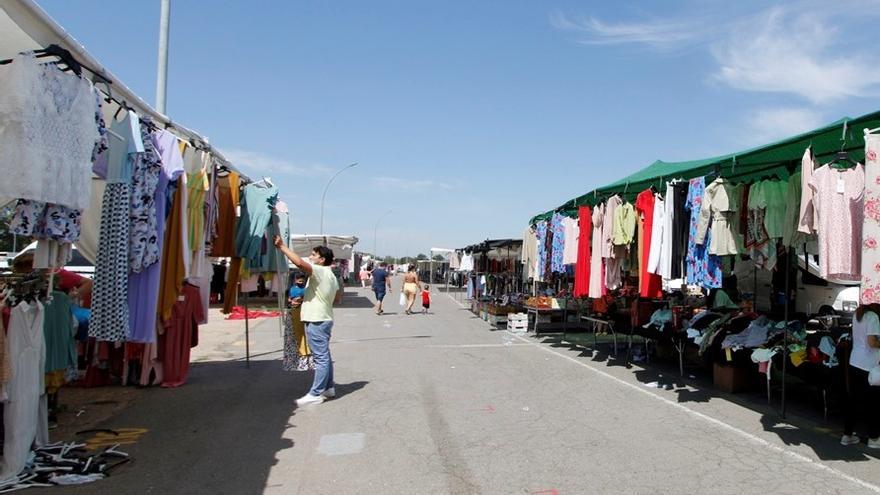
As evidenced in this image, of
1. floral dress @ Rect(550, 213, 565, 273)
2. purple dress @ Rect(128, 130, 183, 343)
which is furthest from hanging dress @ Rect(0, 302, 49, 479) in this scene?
floral dress @ Rect(550, 213, 565, 273)

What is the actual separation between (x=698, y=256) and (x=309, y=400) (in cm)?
515

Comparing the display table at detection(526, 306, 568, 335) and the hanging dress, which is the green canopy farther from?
the hanging dress

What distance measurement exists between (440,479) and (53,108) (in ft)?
12.6

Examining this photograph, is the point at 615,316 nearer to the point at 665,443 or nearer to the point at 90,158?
the point at 665,443

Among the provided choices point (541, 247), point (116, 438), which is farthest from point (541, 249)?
point (116, 438)

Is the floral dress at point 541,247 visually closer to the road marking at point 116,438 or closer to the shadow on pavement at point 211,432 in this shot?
the shadow on pavement at point 211,432

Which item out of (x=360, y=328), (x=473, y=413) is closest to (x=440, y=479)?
(x=473, y=413)

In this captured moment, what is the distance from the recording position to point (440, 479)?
14.8ft

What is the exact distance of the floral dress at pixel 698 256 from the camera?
6.88 m

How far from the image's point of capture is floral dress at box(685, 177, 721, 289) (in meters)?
6.88

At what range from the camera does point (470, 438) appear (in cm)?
557

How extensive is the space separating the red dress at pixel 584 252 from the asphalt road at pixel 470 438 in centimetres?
150

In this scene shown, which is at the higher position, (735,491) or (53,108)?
(53,108)

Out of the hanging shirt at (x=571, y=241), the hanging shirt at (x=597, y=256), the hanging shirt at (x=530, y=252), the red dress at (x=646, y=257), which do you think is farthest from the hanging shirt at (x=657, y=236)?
the hanging shirt at (x=530, y=252)
